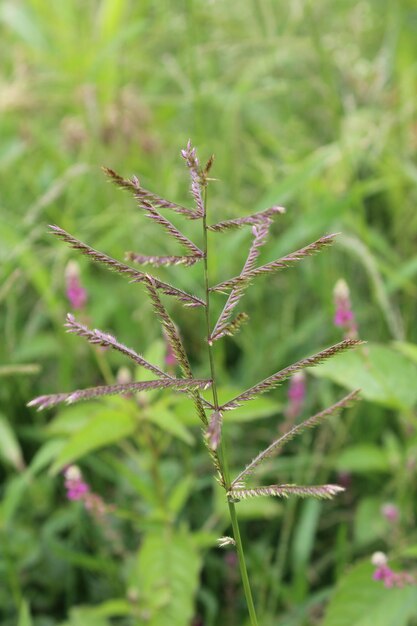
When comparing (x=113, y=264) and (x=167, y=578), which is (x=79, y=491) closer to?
(x=167, y=578)

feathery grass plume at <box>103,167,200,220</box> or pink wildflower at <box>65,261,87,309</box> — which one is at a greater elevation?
feathery grass plume at <box>103,167,200,220</box>

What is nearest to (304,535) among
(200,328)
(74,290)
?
(74,290)

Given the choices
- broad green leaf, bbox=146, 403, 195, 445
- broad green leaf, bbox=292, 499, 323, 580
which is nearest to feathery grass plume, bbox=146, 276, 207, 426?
broad green leaf, bbox=146, 403, 195, 445

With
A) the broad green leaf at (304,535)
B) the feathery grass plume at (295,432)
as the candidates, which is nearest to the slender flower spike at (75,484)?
the broad green leaf at (304,535)

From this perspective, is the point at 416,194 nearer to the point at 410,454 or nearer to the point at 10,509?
the point at 410,454

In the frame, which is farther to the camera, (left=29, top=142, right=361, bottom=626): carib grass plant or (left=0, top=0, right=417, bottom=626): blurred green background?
(left=0, top=0, right=417, bottom=626): blurred green background

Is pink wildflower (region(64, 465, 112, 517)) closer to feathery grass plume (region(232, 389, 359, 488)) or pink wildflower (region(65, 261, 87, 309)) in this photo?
pink wildflower (region(65, 261, 87, 309))

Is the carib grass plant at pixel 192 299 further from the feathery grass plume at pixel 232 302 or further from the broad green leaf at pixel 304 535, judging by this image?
the broad green leaf at pixel 304 535
